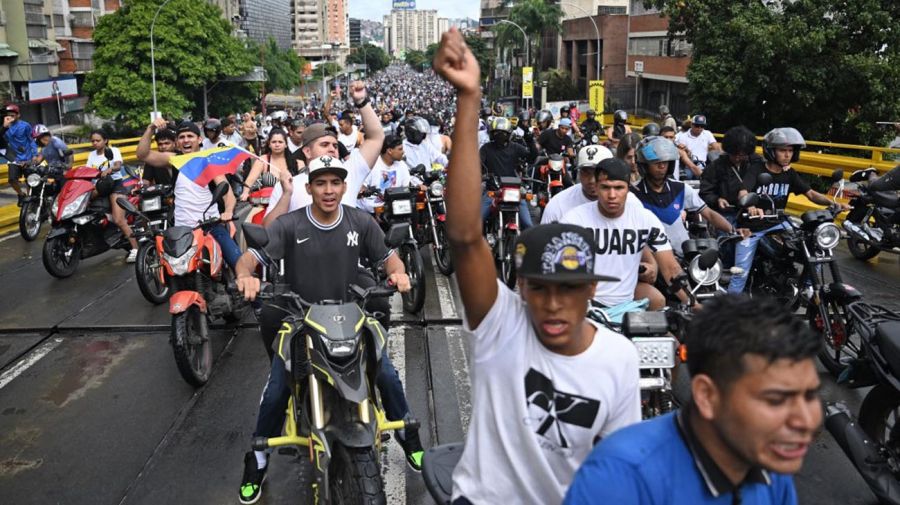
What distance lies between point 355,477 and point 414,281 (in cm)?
484

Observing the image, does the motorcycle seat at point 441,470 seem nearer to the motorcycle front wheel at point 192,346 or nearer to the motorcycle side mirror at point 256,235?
the motorcycle side mirror at point 256,235

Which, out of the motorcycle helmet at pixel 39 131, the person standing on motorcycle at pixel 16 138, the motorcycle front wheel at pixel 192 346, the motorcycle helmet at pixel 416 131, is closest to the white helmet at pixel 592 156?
the motorcycle front wheel at pixel 192 346

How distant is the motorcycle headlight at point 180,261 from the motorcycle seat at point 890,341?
17.0ft

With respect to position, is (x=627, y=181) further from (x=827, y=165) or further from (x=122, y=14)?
(x=122, y=14)

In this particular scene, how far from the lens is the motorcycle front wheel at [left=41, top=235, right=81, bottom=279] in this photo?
10.2 meters

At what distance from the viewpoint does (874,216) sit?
10.3 meters

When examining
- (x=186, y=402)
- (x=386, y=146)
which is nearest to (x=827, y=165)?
(x=386, y=146)

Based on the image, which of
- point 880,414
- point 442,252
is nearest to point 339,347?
point 880,414

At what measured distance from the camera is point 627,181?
17.0 ft

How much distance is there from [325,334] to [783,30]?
20.0 m

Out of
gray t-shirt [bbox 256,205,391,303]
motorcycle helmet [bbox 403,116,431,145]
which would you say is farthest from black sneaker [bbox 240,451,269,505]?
motorcycle helmet [bbox 403,116,431,145]

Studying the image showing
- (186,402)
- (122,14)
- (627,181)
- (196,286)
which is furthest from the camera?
(122,14)

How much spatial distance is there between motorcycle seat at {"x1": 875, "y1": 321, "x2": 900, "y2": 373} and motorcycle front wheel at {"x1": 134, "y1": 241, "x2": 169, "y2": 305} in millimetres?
6659

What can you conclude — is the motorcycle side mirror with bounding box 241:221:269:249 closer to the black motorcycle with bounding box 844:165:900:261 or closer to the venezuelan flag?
the venezuelan flag
